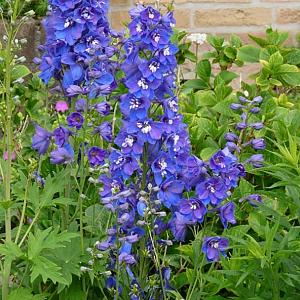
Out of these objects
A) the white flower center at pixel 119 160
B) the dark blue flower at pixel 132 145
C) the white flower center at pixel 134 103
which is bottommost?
the white flower center at pixel 119 160

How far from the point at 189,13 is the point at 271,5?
54 centimetres

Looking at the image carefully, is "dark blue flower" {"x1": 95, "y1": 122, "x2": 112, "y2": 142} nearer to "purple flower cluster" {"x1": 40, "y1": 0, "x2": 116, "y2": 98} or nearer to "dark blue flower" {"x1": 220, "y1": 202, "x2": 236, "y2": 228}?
"purple flower cluster" {"x1": 40, "y1": 0, "x2": 116, "y2": 98}

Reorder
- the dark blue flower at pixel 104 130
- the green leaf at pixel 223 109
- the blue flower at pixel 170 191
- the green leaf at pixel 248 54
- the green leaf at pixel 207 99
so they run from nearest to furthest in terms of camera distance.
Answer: the blue flower at pixel 170 191
the dark blue flower at pixel 104 130
the green leaf at pixel 223 109
the green leaf at pixel 207 99
the green leaf at pixel 248 54

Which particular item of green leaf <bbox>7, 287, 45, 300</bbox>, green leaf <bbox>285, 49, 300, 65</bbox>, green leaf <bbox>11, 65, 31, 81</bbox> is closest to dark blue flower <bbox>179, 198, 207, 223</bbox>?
green leaf <bbox>7, 287, 45, 300</bbox>

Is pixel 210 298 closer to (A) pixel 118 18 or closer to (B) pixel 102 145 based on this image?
(B) pixel 102 145

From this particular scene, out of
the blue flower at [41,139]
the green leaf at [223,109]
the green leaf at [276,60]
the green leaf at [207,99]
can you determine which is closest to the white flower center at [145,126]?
the blue flower at [41,139]

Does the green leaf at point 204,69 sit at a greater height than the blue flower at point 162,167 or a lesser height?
lesser

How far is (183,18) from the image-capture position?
5.48 meters

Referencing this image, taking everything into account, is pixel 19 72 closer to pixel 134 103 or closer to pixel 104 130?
pixel 104 130

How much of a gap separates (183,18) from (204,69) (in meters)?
1.41

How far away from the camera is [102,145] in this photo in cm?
335

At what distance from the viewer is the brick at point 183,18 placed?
5476 mm

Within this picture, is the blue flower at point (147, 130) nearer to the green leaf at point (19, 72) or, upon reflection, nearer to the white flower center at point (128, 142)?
the white flower center at point (128, 142)

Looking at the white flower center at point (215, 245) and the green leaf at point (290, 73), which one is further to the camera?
the green leaf at point (290, 73)
